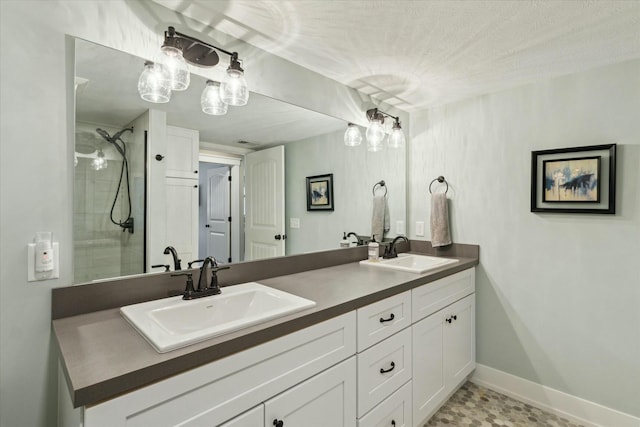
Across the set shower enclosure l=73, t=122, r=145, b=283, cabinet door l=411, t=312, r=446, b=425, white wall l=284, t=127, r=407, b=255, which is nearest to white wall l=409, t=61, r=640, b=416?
white wall l=284, t=127, r=407, b=255

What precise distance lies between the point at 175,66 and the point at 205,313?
101cm

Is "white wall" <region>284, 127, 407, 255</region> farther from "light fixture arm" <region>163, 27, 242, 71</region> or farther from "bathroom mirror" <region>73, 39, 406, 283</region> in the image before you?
"light fixture arm" <region>163, 27, 242, 71</region>

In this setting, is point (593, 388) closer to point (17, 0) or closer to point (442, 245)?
point (442, 245)

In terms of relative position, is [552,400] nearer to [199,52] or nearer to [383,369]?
[383,369]

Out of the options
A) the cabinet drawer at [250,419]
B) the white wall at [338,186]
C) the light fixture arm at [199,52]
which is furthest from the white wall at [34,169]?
the white wall at [338,186]

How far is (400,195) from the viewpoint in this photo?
2574 mm

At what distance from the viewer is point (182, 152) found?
1.44 metres

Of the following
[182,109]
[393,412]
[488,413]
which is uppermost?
[182,109]

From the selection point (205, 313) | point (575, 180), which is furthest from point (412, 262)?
point (205, 313)

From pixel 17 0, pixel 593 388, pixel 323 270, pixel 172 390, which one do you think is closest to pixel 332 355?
pixel 172 390

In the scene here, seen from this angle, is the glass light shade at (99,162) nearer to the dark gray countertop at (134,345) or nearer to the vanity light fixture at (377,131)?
the dark gray countertop at (134,345)

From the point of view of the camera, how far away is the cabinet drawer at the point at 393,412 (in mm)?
1389

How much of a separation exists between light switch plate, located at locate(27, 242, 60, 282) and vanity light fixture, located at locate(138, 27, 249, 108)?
680 mm

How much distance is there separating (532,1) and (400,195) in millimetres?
1500
